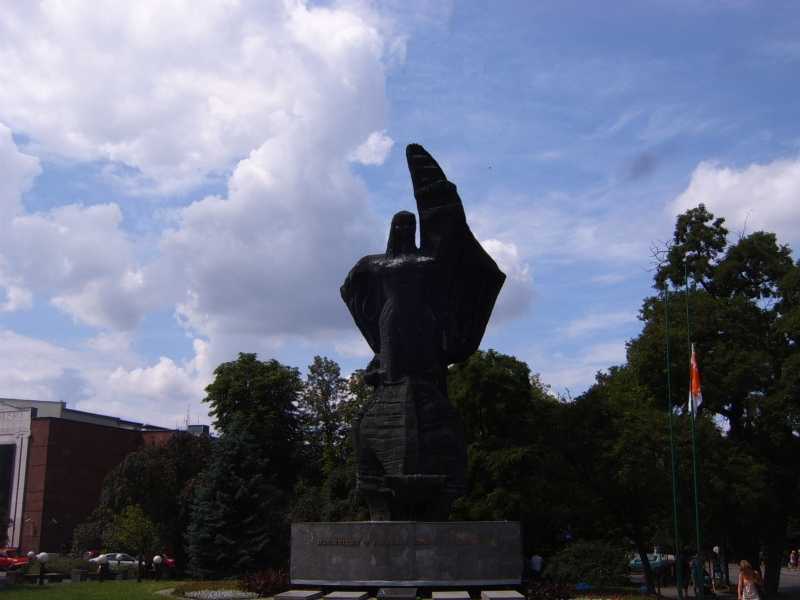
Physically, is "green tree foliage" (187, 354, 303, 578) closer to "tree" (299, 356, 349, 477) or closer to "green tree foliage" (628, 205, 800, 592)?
"tree" (299, 356, 349, 477)

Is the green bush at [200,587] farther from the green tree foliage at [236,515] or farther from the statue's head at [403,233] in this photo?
the statue's head at [403,233]

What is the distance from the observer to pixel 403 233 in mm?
16984

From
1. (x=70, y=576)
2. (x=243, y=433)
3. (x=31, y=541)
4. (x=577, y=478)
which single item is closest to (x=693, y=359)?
(x=577, y=478)

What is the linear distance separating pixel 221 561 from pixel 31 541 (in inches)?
945

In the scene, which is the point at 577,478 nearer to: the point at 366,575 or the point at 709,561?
the point at 709,561

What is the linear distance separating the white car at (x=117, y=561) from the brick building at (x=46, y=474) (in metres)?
8.25

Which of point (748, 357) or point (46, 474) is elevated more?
point (748, 357)

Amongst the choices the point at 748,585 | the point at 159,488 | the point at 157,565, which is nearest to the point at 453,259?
the point at 748,585

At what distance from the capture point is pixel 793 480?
32.7 m

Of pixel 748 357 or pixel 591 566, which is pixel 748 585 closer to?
pixel 591 566

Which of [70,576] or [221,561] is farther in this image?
[70,576]

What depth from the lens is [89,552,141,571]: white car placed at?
36878 millimetres

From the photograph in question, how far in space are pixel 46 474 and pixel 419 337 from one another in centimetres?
4135

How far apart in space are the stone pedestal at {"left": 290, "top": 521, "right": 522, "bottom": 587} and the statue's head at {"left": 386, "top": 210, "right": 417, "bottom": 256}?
5.43m
